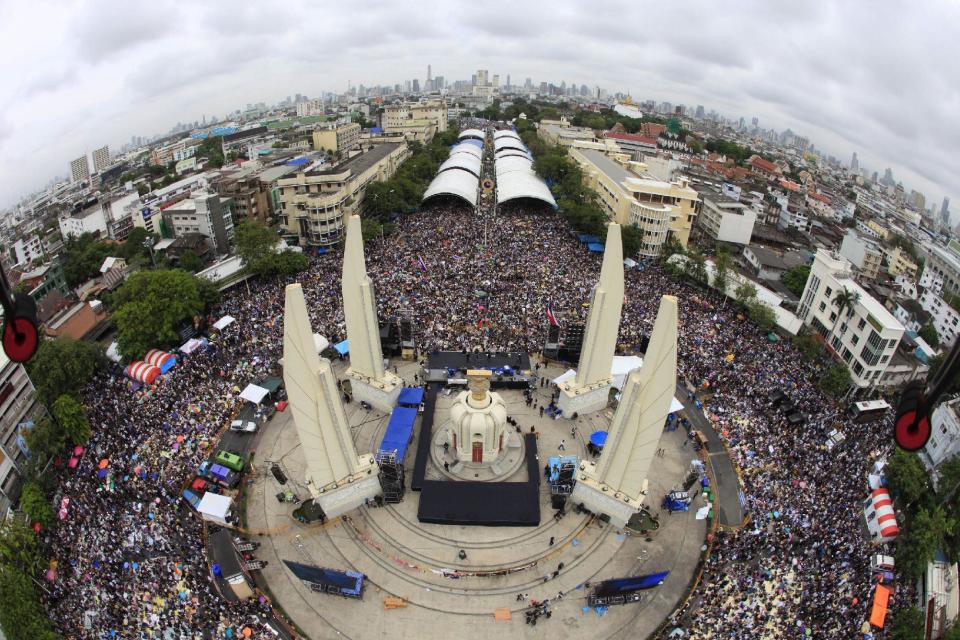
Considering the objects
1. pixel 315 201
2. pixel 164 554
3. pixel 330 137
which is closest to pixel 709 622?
pixel 164 554

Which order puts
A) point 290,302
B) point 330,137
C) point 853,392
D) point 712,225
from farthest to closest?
point 330,137
point 712,225
point 853,392
point 290,302

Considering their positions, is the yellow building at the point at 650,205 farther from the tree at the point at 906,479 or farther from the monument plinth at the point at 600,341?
the tree at the point at 906,479

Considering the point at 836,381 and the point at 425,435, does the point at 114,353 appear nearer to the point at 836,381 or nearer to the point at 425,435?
the point at 425,435

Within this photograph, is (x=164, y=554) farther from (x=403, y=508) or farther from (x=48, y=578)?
(x=403, y=508)

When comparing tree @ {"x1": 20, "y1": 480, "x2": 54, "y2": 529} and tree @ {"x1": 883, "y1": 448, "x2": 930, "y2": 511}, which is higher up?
tree @ {"x1": 883, "y1": 448, "x2": 930, "y2": 511}

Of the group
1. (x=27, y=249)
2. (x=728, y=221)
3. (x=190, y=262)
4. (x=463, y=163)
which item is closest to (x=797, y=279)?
(x=728, y=221)

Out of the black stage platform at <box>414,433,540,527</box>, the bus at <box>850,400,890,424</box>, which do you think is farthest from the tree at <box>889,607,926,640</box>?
the bus at <box>850,400,890,424</box>

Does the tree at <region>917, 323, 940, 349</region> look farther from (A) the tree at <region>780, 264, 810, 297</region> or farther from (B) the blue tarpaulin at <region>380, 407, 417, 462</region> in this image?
(B) the blue tarpaulin at <region>380, 407, 417, 462</region>
